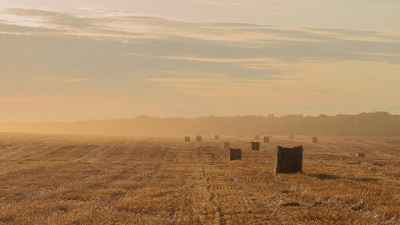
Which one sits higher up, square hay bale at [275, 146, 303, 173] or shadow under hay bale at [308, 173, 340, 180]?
square hay bale at [275, 146, 303, 173]

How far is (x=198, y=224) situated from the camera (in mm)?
16266

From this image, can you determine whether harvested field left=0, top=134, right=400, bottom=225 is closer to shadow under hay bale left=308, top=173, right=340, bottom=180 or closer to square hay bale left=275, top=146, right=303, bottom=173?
shadow under hay bale left=308, top=173, right=340, bottom=180

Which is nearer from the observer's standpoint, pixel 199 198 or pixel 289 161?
pixel 199 198

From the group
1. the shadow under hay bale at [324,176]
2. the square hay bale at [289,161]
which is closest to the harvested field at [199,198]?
the shadow under hay bale at [324,176]

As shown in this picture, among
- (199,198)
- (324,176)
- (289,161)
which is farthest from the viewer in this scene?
(289,161)

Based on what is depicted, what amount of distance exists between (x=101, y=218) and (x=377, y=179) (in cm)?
1671

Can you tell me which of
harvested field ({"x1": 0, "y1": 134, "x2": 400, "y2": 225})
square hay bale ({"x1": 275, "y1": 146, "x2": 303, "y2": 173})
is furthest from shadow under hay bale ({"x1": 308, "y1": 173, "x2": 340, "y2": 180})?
square hay bale ({"x1": 275, "y1": 146, "x2": 303, "y2": 173})

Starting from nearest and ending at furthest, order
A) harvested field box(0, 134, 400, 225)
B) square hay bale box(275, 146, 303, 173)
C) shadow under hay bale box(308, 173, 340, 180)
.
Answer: harvested field box(0, 134, 400, 225), shadow under hay bale box(308, 173, 340, 180), square hay bale box(275, 146, 303, 173)

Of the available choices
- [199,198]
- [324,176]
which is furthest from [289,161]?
[199,198]

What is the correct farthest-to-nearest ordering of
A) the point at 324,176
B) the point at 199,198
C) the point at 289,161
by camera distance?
the point at 289,161 < the point at 324,176 < the point at 199,198

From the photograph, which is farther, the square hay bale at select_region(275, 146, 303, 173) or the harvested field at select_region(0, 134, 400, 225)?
the square hay bale at select_region(275, 146, 303, 173)

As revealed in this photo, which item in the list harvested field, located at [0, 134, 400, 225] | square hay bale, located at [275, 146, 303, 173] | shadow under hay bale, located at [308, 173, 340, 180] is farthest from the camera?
square hay bale, located at [275, 146, 303, 173]

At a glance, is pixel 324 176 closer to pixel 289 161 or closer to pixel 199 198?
pixel 289 161

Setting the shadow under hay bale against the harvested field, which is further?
the shadow under hay bale
